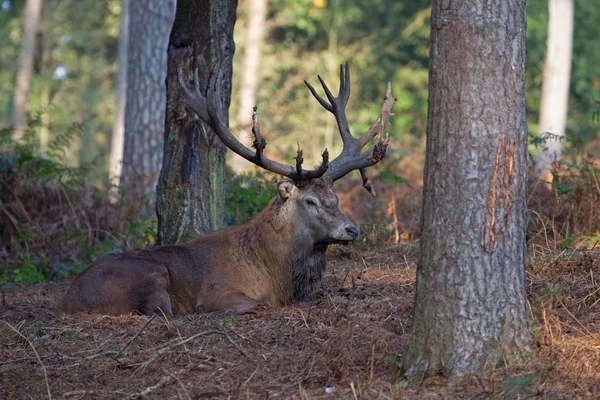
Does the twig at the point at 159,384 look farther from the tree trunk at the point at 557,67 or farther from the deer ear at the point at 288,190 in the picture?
the tree trunk at the point at 557,67

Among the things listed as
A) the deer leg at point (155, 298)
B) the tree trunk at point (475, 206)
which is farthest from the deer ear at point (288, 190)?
the tree trunk at point (475, 206)

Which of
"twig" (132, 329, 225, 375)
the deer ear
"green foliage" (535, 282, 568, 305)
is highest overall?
the deer ear

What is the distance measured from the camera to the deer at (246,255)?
8.10 metres

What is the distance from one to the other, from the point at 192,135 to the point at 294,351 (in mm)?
3782

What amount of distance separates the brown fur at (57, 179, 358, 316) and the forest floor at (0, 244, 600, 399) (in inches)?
17.1

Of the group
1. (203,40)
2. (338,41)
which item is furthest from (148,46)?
(338,41)

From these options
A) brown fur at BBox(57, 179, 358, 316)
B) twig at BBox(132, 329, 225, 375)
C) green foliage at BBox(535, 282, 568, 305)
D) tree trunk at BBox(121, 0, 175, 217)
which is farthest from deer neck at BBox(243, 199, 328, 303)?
tree trunk at BBox(121, 0, 175, 217)

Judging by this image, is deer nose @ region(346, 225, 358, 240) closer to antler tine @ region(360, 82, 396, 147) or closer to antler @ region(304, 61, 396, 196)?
antler @ region(304, 61, 396, 196)

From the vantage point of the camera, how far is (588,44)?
3192cm

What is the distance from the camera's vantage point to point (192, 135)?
9273 millimetres

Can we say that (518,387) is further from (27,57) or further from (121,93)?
(27,57)

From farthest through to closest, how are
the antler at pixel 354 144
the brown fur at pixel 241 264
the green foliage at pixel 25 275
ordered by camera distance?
1. the green foliage at pixel 25 275
2. the antler at pixel 354 144
3. the brown fur at pixel 241 264

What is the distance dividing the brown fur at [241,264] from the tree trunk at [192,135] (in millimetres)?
657

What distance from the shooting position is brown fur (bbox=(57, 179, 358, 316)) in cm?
804
